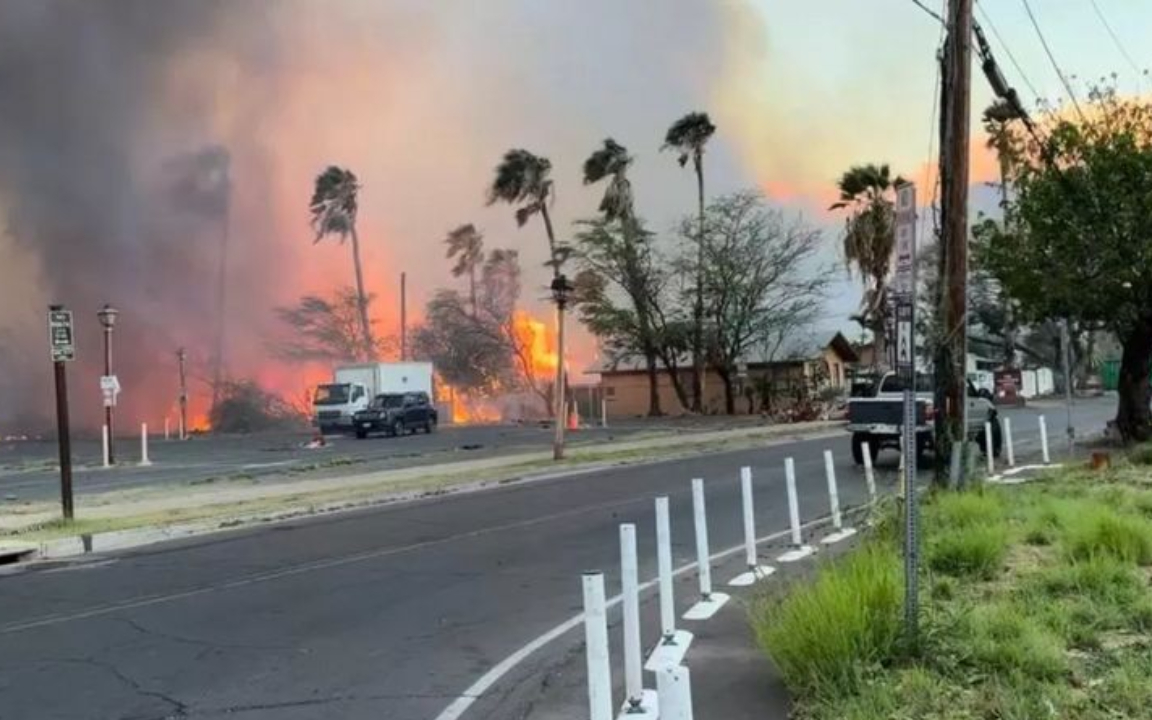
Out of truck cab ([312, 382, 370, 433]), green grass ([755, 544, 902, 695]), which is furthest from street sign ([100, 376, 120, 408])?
green grass ([755, 544, 902, 695])

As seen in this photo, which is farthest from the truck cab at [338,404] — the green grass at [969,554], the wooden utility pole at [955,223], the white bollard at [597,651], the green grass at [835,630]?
the white bollard at [597,651]

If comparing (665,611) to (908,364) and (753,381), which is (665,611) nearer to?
(908,364)

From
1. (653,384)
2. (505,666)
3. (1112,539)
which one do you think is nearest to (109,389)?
(505,666)

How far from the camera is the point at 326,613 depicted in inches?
348

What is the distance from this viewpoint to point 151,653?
24.9 ft

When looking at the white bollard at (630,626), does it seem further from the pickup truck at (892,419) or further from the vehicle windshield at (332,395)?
the vehicle windshield at (332,395)

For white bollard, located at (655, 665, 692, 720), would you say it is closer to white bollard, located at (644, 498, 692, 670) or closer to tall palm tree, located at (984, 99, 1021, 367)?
white bollard, located at (644, 498, 692, 670)

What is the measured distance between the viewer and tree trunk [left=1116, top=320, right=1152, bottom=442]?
22719 millimetres

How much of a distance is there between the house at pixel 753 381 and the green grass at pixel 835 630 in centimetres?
4328

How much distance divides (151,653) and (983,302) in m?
76.4

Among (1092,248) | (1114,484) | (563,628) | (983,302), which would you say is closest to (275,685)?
(563,628)

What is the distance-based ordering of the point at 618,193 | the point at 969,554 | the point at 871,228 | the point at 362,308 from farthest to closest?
the point at 362,308 < the point at 618,193 < the point at 871,228 < the point at 969,554

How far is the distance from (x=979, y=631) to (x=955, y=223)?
9064mm

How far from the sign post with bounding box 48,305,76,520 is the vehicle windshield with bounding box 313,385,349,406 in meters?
30.7
